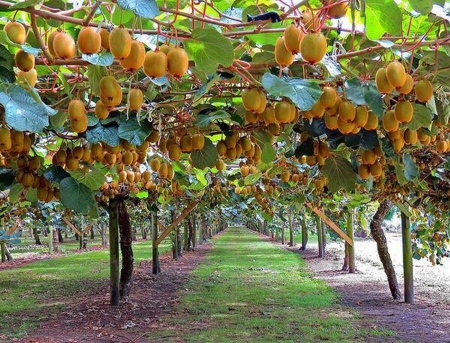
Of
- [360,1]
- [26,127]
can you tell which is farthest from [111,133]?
[360,1]

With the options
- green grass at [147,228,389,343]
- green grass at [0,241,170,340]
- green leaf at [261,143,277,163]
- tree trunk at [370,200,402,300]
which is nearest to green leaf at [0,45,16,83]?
green leaf at [261,143,277,163]

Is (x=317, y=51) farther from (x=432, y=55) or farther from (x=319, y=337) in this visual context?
(x=319, y=337)

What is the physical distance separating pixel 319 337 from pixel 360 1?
6933 mm

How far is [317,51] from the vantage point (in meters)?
1.51

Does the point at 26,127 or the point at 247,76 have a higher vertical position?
the point at 247,76

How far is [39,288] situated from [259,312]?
22.9 feet

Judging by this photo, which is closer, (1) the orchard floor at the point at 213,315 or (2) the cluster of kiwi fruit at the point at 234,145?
(2) the cluster of kiwi fruit at the point at 234,145

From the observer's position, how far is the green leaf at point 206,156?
3.04m

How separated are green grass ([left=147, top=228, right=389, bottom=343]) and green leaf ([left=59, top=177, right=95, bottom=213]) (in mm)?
5206

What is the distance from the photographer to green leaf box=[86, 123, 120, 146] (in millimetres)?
2604

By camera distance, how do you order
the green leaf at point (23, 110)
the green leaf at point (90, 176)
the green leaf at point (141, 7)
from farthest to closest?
the green leaf at point (90, 176)
the green leaf at point (23, 110)
the green leaf at point (141, 7)

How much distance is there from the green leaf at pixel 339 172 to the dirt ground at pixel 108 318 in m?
5.40

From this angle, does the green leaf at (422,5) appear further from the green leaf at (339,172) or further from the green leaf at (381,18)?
the green leaf at (339,172)

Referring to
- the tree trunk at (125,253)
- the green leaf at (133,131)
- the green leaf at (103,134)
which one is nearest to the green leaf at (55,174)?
the green leaf at (103,134)
